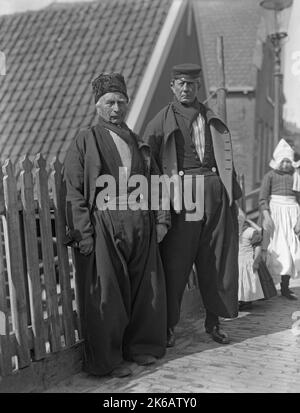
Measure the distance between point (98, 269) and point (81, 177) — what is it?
2.01ft

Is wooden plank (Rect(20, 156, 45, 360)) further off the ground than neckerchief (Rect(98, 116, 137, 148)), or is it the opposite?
neckerchief (Rect(98, 116, 137, 148))

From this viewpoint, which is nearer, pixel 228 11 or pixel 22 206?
pixel 22 206

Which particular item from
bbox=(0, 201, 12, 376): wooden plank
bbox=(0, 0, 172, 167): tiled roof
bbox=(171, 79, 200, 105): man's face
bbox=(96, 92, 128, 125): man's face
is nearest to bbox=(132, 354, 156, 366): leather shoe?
bbox=(0, 201, 12, 376): wooden plank

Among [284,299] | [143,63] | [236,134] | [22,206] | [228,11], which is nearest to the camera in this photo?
[22,206]

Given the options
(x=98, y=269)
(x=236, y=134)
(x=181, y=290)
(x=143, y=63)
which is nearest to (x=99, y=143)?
(x=98, y=269)

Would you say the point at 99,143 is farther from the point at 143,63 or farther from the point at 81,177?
the point at 143,63

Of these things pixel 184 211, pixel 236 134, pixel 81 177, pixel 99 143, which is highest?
pixel 236 134

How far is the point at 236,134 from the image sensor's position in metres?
17.2

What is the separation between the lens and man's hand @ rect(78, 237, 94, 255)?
334 cm

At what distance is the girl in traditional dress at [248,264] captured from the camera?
17.2ft

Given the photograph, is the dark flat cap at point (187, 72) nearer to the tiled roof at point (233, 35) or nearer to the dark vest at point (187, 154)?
the dark vest at point (187, 154)

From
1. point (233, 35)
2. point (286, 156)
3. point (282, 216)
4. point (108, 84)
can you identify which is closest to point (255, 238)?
point (282, 216)

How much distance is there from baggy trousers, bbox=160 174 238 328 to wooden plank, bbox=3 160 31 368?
122cm

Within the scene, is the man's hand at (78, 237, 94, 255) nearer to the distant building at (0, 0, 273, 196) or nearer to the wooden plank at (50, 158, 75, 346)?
the wooden plank at (50, 158, 75, 346)
